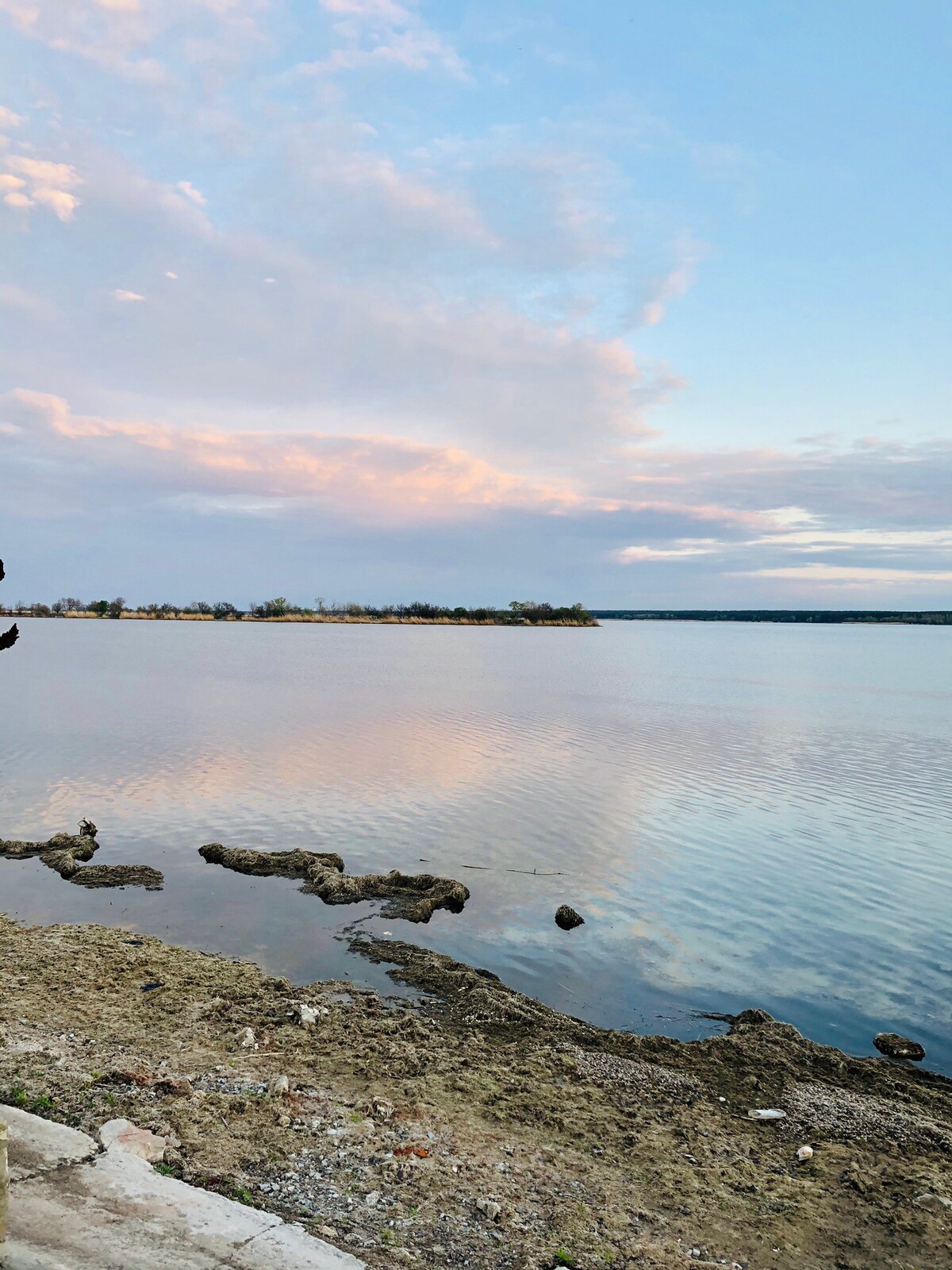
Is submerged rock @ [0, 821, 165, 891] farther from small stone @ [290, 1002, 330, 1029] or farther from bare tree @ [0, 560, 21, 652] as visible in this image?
bare tree @ [0, 560, 21, 652]

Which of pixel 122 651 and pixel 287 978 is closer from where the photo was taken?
pixel 287 978

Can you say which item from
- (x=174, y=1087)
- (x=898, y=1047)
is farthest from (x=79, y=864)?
(x=898, y=1047)

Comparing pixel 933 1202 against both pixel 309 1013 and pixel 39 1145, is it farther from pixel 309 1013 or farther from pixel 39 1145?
pixel 39 1145

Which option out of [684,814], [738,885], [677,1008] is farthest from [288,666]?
[677,1008]

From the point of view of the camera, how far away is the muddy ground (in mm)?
5164

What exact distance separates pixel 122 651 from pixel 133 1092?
69452 mm

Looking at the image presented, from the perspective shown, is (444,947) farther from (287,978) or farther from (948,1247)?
(948,1247)

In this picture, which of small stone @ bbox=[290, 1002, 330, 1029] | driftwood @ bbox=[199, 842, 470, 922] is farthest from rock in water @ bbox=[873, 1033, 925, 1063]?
driftwood @ bbox=[199, 842, 470, 922]

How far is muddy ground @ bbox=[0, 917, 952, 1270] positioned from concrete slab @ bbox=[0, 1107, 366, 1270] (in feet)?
0.85

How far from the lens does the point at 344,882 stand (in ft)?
42.6

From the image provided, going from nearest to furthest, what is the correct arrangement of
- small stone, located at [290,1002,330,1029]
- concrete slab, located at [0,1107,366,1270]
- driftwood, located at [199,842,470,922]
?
concrete slab, located at [0,1107,366,1270] < small stone, located at [290,1002,330,1029] < driftwood, located at [199,842,470,922]

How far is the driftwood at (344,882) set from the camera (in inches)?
493

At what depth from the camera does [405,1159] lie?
5699 mm

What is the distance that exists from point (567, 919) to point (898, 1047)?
4.69m
